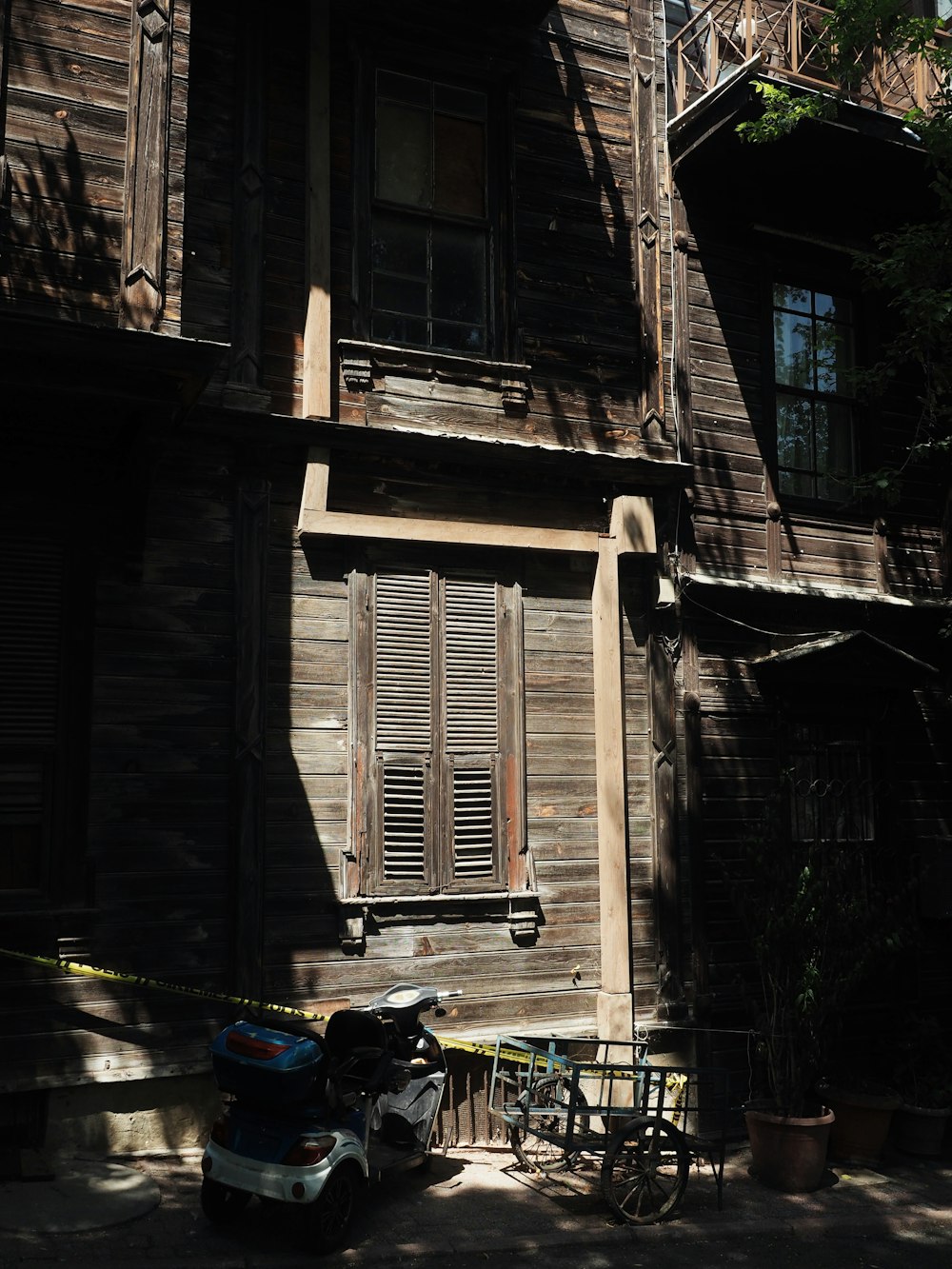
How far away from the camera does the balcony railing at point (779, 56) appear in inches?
378

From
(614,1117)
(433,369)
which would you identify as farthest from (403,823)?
(433,369)

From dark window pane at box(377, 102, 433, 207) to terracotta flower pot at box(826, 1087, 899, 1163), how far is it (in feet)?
24.6

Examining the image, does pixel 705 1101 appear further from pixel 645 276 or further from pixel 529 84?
pixel 529 84

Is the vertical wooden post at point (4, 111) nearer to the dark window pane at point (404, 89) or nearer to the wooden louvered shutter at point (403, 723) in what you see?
the dark window pane at point (404, 89)

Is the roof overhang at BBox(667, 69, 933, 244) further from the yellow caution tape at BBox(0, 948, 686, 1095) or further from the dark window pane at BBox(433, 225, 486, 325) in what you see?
the yellow caution tape at BBox(0, 948, 686, 1095)

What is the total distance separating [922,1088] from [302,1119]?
5.22m

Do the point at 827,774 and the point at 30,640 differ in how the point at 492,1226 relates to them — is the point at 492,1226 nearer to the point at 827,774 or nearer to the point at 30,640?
the point at 30,640

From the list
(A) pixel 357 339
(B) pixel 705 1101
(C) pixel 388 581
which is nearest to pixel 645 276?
(A) pixel 357 339

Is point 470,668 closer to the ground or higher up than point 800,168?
closer to the ground

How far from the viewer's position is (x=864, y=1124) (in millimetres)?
8438

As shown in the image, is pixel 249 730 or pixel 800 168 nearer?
pixel 249 730

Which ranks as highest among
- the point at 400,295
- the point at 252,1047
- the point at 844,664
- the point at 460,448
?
the point at 400,295

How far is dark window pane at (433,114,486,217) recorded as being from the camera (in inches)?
364

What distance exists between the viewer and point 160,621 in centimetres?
763
